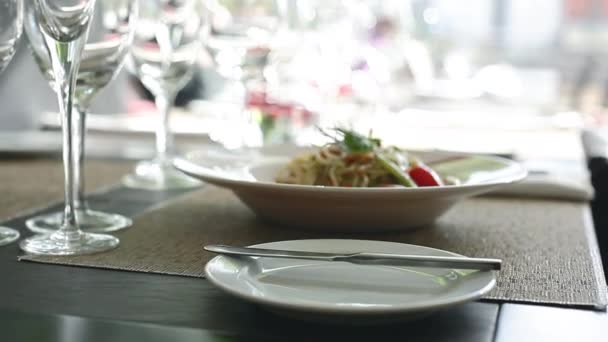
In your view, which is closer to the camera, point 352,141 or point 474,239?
point 474,239

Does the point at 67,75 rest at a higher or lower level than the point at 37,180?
higher

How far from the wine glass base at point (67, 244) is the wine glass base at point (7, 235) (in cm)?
2

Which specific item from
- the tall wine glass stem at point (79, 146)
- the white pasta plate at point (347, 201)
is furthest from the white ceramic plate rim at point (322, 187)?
the tall wine glass stem at point (79, 146)

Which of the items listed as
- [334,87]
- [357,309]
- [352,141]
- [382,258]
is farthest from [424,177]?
[334,87]

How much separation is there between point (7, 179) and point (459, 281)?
77 cm

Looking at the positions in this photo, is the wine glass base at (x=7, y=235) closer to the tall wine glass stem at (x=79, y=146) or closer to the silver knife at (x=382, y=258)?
the tall wine glass stem at (x=79, y=146)

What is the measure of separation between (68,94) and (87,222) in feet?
0.62

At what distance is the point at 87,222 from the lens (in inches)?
35.8

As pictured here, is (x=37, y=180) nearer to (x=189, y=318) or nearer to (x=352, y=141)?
(x=352, y=141)

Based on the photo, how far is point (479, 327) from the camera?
56cm

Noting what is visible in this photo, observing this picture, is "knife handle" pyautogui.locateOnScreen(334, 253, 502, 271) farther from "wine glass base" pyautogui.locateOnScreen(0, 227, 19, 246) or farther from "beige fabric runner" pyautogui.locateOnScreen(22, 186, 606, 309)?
"wine glass base" pyautogui.locateOnScreen(0, 227, 19, 246)

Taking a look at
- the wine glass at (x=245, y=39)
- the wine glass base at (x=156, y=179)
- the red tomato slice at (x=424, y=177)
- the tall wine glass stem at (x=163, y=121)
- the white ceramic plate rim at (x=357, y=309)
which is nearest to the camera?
the white ceramic plate rim at (x=357, y=309)

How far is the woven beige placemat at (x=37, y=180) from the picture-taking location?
1.00 meters

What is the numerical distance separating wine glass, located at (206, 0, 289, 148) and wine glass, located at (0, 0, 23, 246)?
0.58 metres
